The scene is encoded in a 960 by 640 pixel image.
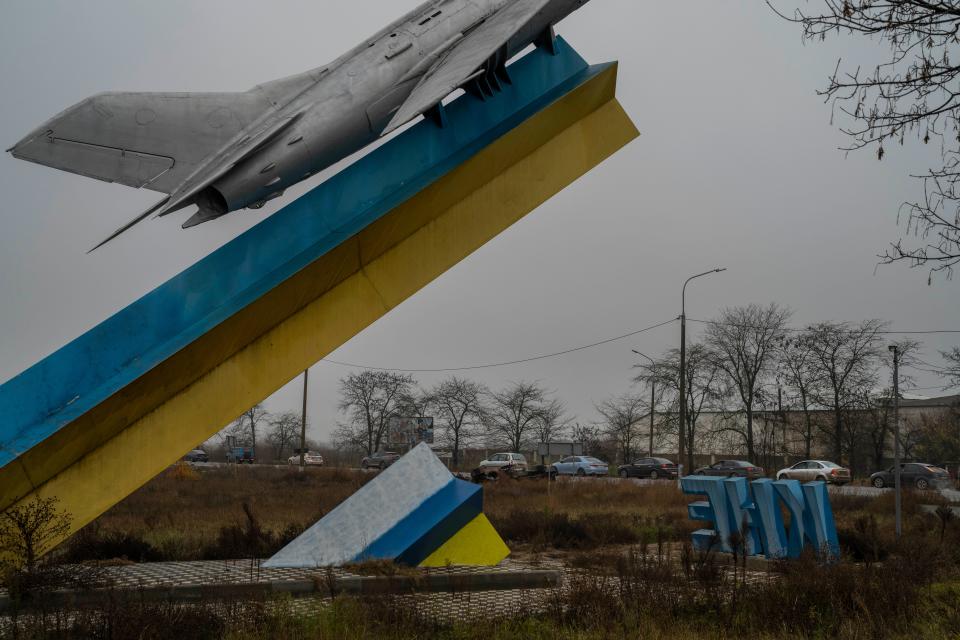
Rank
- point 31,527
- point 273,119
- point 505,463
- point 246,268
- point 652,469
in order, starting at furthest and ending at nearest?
point 652,469 < point 505,463 < point 273,119 < point 246,268 < point 31,527

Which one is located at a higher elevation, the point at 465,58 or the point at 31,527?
the point at 465,58

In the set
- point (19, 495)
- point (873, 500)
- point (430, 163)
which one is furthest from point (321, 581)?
point (873, 500)

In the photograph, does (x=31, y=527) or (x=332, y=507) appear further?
(x=332, y=507)

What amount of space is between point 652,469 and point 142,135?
33.3 metres

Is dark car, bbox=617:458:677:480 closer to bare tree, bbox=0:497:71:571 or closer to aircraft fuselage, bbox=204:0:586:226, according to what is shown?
aircraft fuselage, bbox=204:0:586:226

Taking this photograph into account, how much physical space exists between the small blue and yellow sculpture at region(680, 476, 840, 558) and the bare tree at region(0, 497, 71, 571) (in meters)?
8.56

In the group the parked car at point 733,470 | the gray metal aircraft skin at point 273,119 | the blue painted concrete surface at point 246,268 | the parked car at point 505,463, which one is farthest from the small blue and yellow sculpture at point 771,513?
the parked car at point 505,463

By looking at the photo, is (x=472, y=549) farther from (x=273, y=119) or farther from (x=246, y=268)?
(x=273, y=119)

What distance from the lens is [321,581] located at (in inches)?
337

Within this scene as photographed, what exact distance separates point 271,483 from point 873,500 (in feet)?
70.4

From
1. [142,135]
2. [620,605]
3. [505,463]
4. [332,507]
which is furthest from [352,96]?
[505,463]

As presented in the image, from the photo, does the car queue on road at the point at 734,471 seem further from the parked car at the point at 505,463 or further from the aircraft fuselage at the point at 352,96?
the aircraft fuselage at the point at 352,96

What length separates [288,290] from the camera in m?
7.97

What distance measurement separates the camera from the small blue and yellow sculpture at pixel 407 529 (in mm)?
10344
